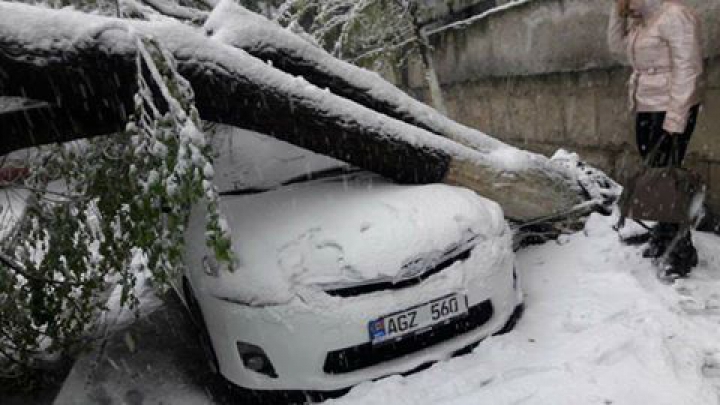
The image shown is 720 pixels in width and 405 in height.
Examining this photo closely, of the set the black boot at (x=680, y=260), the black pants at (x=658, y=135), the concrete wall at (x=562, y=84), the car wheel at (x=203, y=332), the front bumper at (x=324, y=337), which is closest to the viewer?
the front bumper at (x=324, y=337)

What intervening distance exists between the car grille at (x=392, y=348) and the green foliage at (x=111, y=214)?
75cm

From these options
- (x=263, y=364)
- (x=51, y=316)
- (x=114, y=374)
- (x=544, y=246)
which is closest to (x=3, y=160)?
(x=51, y=316)

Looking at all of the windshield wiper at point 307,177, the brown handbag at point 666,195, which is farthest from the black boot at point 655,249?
Answer: the windshield wiper at point 307,177

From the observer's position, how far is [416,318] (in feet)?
11.2

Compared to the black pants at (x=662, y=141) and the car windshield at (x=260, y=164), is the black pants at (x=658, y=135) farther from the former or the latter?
the car windshield at (x=260, y=164)

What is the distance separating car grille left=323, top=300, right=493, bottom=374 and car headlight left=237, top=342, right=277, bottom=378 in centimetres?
30

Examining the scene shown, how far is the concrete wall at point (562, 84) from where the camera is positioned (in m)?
5.06

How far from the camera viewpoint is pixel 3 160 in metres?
4.17

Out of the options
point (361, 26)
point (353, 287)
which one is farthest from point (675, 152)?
point (361, 26)

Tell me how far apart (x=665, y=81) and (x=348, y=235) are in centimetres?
241

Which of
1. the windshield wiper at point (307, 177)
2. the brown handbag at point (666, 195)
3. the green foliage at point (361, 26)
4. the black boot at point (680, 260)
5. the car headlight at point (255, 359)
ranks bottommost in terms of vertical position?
the black boot at point (680, 260)

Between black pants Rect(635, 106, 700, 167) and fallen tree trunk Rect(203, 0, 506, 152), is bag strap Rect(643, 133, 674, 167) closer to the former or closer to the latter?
black pants Rect(635, 106, 700, 167)

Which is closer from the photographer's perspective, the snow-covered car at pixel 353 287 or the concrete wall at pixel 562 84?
the snow-covered car at pixel 353 287

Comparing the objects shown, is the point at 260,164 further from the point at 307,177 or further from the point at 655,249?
the point at 655,249
